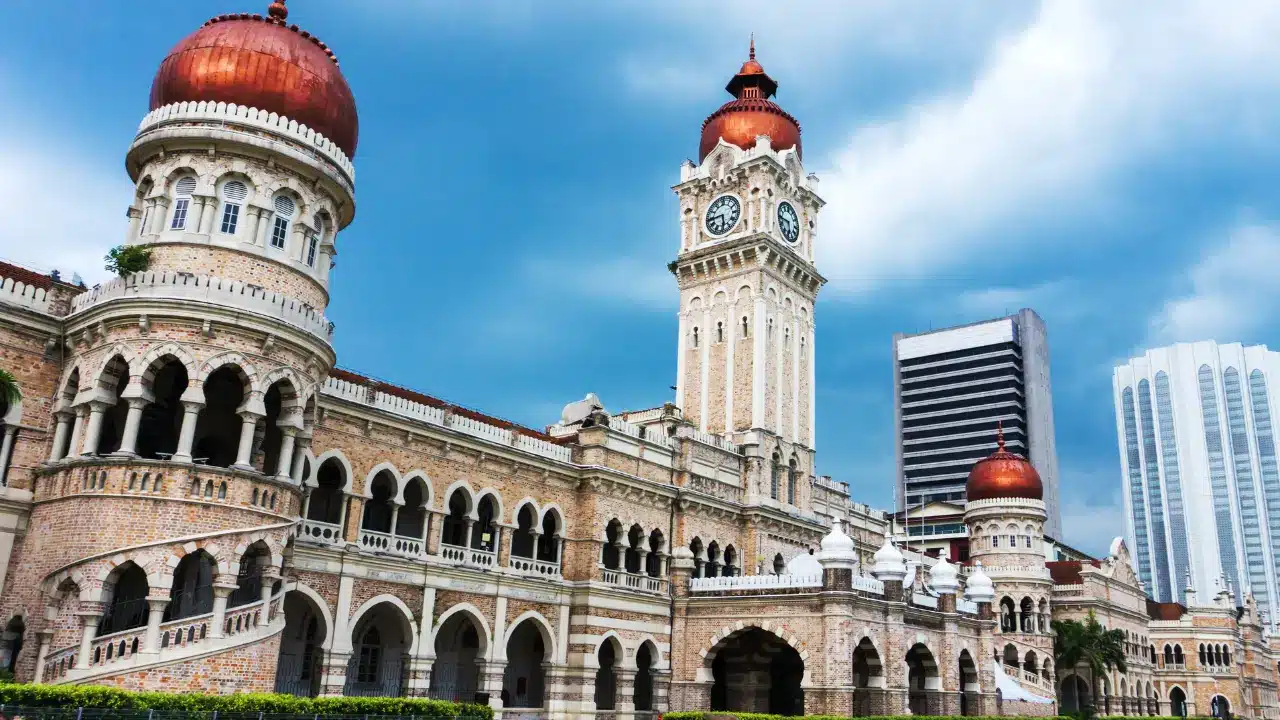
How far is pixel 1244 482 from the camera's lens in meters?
138

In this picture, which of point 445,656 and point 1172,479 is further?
point 1172,479

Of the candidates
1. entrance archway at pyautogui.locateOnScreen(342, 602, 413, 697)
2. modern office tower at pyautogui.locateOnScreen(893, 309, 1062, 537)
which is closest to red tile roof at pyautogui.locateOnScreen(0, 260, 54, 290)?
entrance archway at pyautogui.locateOnScreen(342, 602, 413, 697)

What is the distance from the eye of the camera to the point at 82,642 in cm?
2048

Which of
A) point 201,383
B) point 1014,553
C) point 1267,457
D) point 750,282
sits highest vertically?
point 1267,457

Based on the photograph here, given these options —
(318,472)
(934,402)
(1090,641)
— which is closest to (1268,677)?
(1090,641)

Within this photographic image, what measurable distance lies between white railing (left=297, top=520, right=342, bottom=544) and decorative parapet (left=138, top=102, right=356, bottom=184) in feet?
32.4

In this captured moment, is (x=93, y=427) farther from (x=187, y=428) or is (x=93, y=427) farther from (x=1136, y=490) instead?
(x=1136, y=490)

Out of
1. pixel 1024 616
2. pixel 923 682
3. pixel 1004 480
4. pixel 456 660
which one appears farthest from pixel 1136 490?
pixel 456 660

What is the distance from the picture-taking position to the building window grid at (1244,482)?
137m

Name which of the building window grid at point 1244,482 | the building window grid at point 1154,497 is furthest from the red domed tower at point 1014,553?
the building window grid at point 1154,497

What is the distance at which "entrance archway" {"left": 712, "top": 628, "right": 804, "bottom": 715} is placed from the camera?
38062 mm

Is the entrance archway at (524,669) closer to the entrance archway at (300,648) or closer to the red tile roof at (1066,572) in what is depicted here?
the entrance archway at (300,648)

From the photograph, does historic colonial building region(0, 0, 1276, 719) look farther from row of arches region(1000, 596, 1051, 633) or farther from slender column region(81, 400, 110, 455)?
row of arches region(1000, 596, 1051, 633)

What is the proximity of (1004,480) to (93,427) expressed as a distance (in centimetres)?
4967
